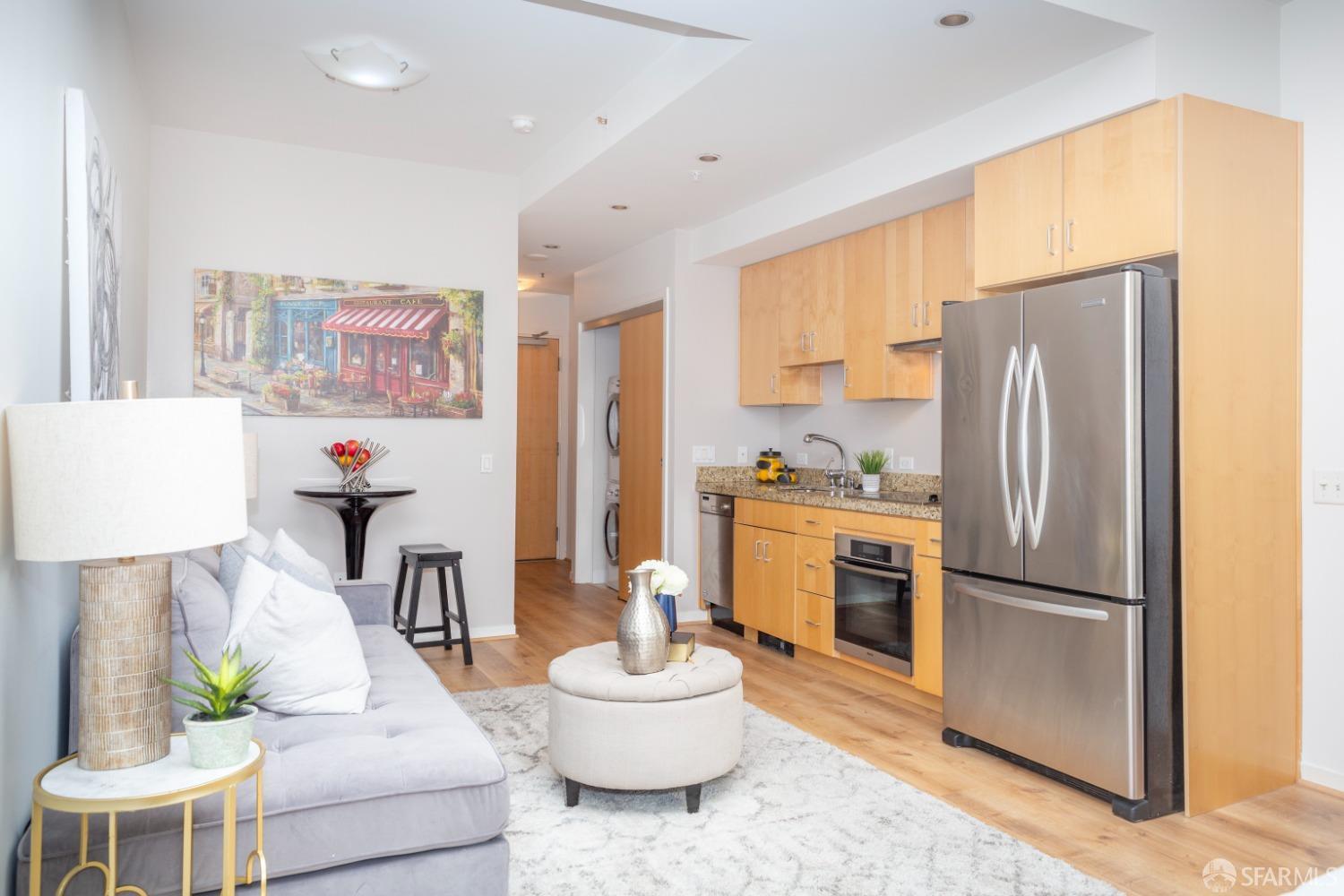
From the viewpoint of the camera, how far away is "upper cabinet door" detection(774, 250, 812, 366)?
5289 millimetres

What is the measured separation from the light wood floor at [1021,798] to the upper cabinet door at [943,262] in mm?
1808

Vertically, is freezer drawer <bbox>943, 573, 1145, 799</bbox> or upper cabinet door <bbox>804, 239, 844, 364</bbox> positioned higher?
upper cabinet door <bbox>804, 239, 844, 364</bbox>

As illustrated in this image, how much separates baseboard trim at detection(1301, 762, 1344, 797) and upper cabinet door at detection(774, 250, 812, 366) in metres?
3.07

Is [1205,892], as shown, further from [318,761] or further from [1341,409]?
[318,761]

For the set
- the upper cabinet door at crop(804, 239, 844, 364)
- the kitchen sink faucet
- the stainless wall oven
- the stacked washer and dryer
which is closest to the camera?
the stainless wall oven

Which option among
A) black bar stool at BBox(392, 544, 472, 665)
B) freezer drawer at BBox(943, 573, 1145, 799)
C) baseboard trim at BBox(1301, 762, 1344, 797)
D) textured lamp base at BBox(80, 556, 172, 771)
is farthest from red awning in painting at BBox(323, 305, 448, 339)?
baseboard trim at BBox(1301, 762, 1344, 797)

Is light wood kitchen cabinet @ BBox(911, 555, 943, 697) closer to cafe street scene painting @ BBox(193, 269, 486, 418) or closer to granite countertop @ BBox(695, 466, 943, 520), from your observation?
granite countertop @ BBox(695, 466, 943, 520)

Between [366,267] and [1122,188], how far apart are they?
148 inches

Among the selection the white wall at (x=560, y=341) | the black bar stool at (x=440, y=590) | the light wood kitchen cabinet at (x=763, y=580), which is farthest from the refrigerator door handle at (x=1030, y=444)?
the white wall at (x=560, y=341)

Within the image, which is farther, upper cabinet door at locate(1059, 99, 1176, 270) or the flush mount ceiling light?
the flush mount ceiling light

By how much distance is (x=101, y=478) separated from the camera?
4.84 ft

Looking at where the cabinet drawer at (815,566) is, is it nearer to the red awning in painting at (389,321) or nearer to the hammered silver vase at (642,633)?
the hammered silver vase at (642,633)

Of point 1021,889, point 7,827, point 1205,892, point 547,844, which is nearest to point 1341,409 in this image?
point 1205,892

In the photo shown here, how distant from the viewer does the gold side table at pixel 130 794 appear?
1.45m
